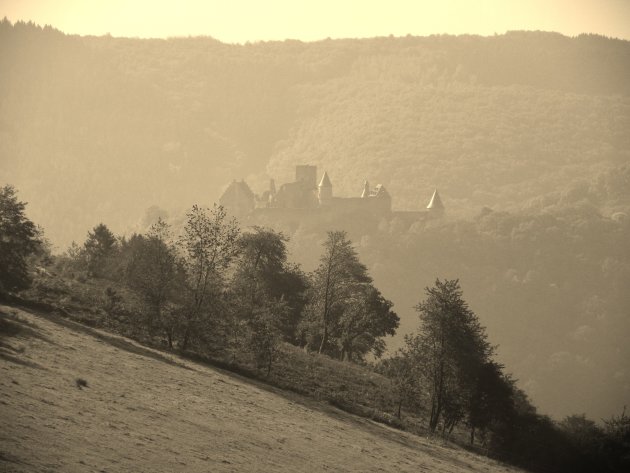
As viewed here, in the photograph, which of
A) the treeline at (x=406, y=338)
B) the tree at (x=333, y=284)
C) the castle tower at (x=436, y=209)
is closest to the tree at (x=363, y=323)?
the tree at (x=333, y=284)

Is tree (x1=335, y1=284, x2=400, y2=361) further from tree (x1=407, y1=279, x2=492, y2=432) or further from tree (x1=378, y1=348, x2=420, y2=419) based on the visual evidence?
tree (x1=407, y1=279, x2=492, y2=432)

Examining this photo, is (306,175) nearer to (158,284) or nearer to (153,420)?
(158,284)

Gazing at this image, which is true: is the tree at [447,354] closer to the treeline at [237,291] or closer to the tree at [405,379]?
the tree at [405,379]

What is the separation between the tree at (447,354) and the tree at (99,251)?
1841 cm

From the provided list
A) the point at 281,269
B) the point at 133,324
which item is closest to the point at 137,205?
the point at 281,269

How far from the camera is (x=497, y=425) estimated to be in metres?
30.3

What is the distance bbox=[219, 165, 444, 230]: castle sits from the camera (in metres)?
112

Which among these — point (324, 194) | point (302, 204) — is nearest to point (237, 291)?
point (302, 204)

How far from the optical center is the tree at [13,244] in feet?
91.7

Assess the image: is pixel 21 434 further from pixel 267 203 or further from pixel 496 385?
pixel 267 203

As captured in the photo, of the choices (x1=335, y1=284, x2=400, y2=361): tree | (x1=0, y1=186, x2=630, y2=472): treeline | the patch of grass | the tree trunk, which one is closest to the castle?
(x1=335, y1=284, x2=400, y2=361): tree

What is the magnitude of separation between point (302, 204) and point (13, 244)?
8477cm

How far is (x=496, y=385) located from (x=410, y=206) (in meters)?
162

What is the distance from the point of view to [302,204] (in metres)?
113
